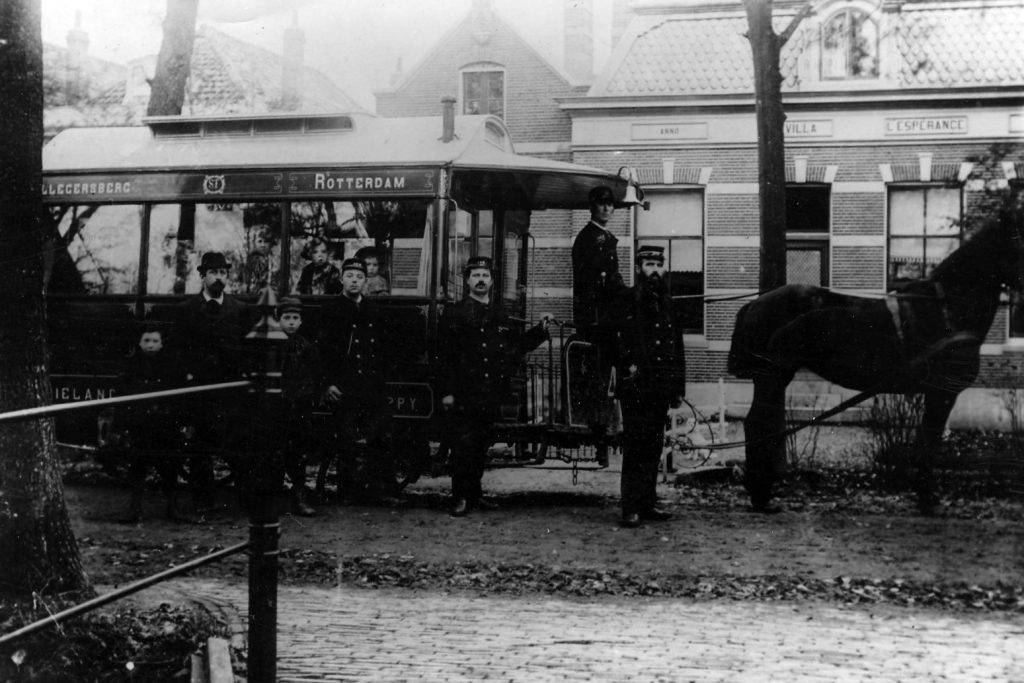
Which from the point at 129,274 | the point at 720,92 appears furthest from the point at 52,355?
the point at 720,92

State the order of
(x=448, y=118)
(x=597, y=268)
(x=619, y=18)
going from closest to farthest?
(x=597, y=268)
(x=448, y=118)
(x=619, y=18)

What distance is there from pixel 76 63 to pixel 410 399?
3.07 metres

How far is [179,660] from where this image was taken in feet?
10.4

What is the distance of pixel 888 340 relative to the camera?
558cm

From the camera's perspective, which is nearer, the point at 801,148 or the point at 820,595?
the point at 820,595

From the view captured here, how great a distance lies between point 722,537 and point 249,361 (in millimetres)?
3322

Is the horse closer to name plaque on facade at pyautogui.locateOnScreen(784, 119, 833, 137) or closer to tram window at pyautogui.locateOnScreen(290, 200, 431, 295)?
tram window at pyautogui.locateOnScreen(290, 200, 431, 295)

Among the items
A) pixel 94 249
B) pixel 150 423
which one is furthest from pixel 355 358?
pixel 94 249

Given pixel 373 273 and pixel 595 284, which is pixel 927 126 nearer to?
pixel 595 284

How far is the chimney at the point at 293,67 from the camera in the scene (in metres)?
5.56

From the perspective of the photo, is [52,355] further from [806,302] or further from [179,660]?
[806,302]

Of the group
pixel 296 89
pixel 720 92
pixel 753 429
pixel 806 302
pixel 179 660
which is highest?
pixel 720 92

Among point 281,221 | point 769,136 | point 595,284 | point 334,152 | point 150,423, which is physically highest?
point 769,136

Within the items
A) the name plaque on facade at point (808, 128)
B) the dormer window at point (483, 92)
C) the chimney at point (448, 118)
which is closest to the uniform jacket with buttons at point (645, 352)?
the chimney at point (448, 118)
